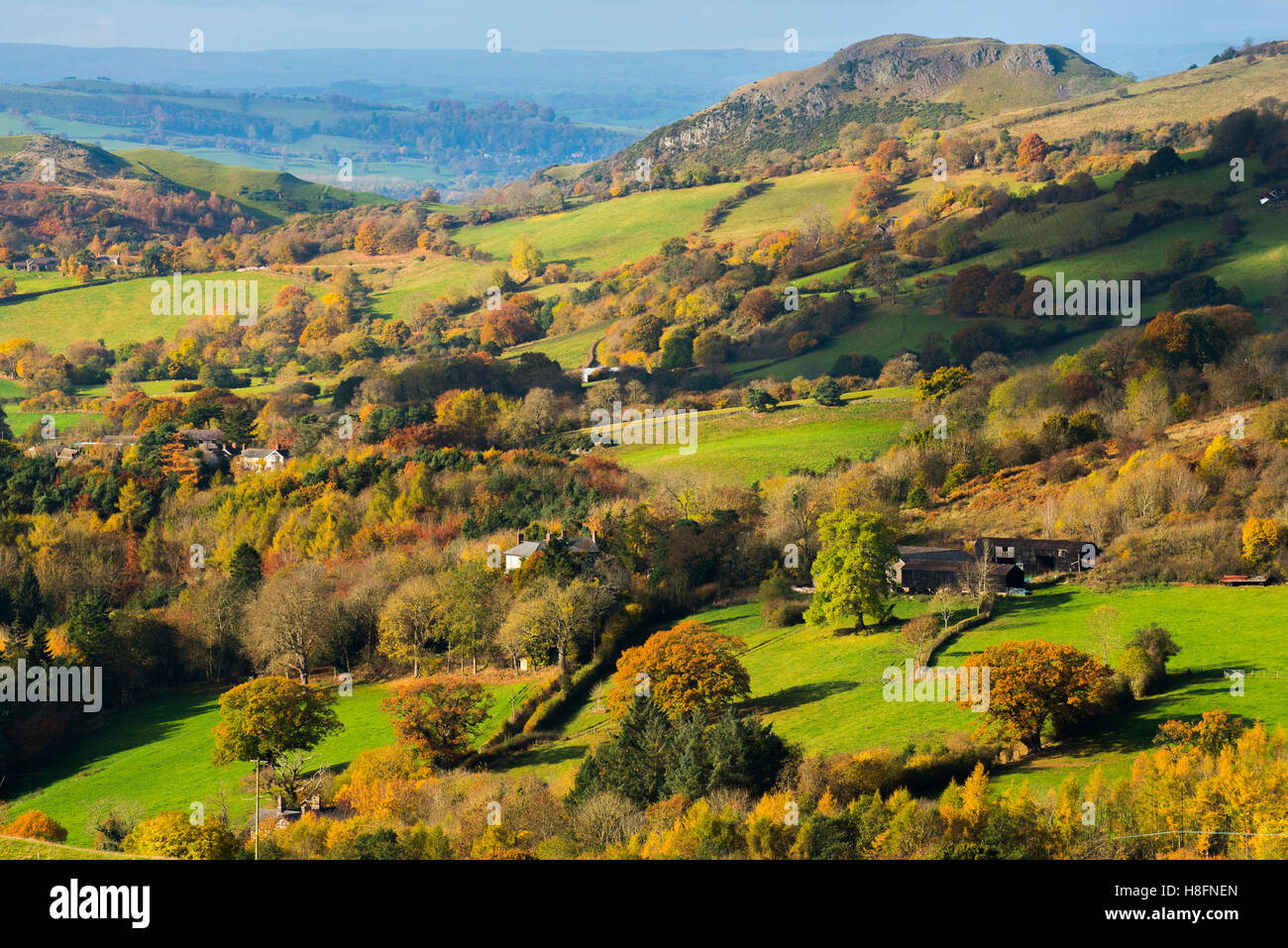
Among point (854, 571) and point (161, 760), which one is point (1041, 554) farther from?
point (161, 760)

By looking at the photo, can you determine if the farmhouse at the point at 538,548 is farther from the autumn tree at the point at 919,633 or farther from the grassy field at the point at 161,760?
the autumn tree at the point at 919,633

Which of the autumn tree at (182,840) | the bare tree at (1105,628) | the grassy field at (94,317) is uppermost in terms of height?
the grassy field at (94,317)

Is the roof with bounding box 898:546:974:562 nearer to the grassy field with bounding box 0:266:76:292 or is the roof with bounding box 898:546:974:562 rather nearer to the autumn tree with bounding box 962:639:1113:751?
the autumn tree with bounding box 962:639:1113:751

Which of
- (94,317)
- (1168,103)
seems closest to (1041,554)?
(94,317)

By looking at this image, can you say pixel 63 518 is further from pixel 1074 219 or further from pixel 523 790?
pixel 1074 219

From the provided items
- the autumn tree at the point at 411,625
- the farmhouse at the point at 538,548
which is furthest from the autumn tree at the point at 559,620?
the farmhouse at the point at 538,548
